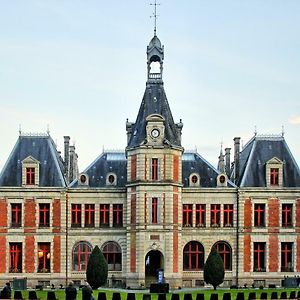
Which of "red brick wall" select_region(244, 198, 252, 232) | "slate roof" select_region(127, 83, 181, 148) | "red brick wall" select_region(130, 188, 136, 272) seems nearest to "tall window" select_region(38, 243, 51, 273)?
"red brick wall" select_region(130, 188, 136, 272)

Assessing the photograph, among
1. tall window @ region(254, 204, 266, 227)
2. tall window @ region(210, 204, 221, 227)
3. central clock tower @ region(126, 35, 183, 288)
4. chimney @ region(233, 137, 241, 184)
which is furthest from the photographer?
chimney @ region(233, 137, 241, 184)

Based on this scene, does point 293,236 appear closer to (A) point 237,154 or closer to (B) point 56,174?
(A) point 237,154

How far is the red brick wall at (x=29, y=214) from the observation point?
6081 cm

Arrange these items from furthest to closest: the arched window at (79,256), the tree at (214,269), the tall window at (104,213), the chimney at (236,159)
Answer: the chimney at (236,159), the tall window at (104,213), the arched window at (79,256), the tree at (214,269)

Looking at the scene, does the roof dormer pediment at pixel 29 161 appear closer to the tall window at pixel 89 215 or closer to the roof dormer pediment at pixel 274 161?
the tall window at pixel 89 215

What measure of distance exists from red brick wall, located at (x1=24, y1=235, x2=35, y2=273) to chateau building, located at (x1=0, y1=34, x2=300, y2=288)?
0.08 meters

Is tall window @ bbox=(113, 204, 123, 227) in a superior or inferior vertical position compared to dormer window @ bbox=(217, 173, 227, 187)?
inferior

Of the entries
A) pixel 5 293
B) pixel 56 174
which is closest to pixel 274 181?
pixel 56 174

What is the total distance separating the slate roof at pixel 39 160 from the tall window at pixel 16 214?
1.62 metres

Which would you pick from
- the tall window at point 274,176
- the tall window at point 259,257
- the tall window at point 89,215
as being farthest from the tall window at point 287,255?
the tall window at point 89,215

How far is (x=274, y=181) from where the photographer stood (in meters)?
62.4

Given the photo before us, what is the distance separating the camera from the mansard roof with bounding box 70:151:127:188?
62.8 m

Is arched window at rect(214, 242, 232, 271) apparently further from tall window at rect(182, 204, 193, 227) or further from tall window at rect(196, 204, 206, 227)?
tall window at rect(182, 204, 193, 227)

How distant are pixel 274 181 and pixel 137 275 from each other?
43.3 feet
